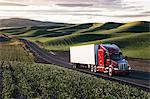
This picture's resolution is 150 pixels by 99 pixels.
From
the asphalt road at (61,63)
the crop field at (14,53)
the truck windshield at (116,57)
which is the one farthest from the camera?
the truck windshield at (116,57)

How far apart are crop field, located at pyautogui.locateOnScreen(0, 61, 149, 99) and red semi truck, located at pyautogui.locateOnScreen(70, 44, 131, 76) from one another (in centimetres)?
36

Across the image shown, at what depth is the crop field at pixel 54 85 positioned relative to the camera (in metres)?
13.5

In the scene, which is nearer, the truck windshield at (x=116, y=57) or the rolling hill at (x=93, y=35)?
the rolling hill at (x=93, y=35)

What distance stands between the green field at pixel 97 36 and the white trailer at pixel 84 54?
0.14 meters

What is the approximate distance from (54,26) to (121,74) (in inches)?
90.8

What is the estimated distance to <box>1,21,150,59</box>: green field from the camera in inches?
553

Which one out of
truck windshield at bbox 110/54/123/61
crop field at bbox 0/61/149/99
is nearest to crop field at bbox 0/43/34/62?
crop field at bbox 0/61/149/99

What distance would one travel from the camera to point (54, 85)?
1367 centimetres

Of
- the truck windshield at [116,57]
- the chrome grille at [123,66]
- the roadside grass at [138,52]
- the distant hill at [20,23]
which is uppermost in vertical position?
the distant hill at [20,23]

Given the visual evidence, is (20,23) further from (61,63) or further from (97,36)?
(97,36)

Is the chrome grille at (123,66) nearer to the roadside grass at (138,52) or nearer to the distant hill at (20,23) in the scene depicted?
the roadside grass at (138,52)

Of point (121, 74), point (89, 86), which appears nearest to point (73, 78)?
point (89, 86)

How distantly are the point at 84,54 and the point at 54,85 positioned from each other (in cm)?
134

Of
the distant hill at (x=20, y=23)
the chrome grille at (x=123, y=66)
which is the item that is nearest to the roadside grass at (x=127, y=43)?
the chrome grille at (x=123, y=66)
